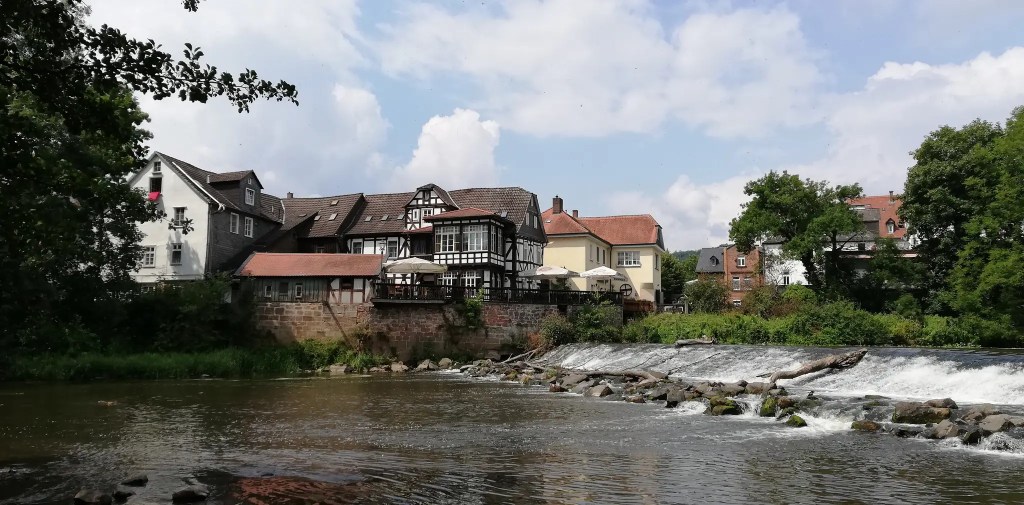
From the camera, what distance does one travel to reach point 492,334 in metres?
37.2

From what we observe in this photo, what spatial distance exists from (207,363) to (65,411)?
13982mm

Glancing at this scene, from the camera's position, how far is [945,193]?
42625mm

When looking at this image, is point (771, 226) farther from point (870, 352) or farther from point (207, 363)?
point (207, 363)

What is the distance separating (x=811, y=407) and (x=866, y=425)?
1976 mm

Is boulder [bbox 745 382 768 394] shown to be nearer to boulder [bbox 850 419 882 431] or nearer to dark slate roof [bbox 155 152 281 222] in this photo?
boulder [bbox 850 419 882 431]

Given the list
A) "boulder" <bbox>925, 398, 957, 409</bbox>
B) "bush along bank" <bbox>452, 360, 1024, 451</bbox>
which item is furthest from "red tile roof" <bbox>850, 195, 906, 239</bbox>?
"boulder" <bbox>925, 398, 957, 409</bbox>

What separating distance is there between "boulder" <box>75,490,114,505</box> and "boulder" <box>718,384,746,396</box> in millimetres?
13916

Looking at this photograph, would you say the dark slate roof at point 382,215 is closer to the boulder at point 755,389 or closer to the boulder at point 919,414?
the boulder at point 755,389

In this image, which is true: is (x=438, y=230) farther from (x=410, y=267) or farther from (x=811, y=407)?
(x=811, y=407)

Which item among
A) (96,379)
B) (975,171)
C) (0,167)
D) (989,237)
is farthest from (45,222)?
(975,171)

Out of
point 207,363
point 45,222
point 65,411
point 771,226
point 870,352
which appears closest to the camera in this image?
point 45,222

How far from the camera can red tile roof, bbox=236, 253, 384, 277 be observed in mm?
39594

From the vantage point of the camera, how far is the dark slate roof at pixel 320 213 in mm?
48469

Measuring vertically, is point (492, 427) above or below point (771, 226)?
below
